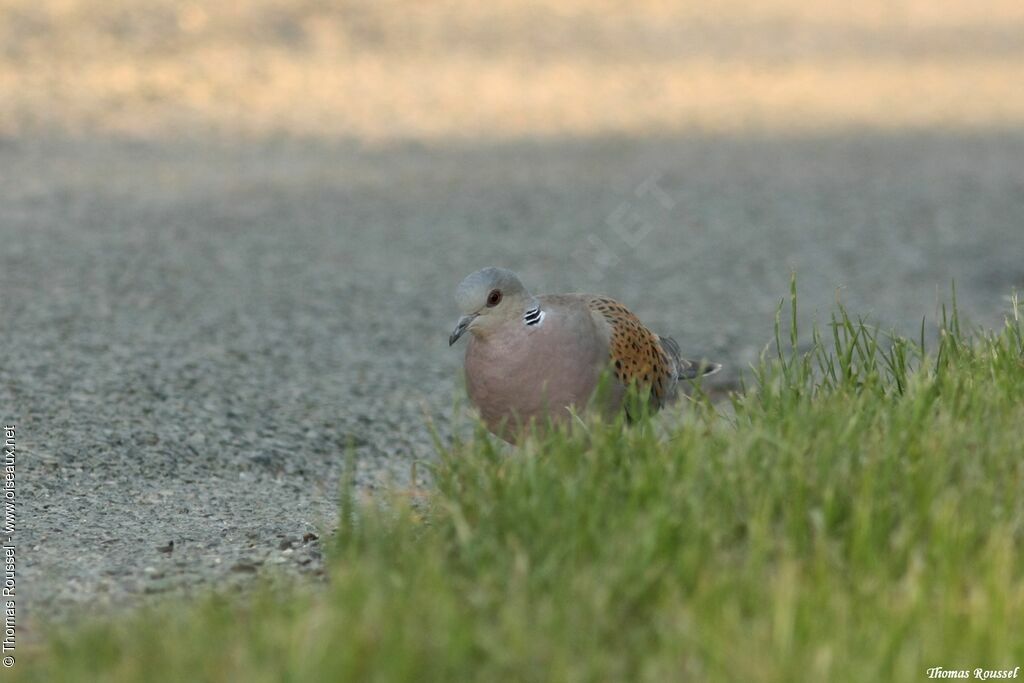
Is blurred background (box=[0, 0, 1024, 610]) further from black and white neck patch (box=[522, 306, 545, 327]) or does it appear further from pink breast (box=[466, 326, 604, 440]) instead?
black and white neck patch (box=[522, 306, 545, 327])

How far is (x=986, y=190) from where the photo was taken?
398 inches

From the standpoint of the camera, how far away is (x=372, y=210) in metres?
9.23

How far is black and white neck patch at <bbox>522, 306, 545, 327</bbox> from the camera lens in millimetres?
4508

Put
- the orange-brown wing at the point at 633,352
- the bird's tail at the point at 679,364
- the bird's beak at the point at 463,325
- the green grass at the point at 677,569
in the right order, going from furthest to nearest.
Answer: the bird's tail at the point at 679,364 < the orange-brown wing at the point at 633,352 < the bird's beak at the point at 463,325 < the green grass at the point at 677,569

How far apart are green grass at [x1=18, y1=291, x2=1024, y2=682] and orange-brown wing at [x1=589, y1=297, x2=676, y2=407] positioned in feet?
1.66

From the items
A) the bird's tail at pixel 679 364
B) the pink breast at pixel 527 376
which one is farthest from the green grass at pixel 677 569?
the bird's tail at pixel 679 364

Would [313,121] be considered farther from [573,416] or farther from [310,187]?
[573,416]

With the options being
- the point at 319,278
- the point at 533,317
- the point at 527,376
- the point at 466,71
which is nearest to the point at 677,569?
the point at 527,376

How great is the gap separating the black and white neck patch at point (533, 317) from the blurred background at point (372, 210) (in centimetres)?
84

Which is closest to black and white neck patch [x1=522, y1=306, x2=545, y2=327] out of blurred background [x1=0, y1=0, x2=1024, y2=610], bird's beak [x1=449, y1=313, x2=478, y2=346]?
bird's beak [x1=449, y1=313, x2=478, y2=346]

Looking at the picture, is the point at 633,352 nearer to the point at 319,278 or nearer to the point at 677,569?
the point at 677,569

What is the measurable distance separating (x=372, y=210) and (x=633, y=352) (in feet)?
15.2

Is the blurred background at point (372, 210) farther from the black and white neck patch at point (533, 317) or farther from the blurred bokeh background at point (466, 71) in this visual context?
the black and white neck patch at point (533, 317)

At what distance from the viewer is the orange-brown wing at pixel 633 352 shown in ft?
15.6
